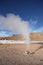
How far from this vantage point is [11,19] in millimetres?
2283

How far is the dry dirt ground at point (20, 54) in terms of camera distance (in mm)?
2141

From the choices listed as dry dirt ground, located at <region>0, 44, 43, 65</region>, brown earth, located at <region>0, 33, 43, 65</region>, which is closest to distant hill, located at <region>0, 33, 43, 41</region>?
brown earth, located at <region>0, 33, 43, 65</region>

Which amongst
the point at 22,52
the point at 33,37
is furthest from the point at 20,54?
the point at 33,37

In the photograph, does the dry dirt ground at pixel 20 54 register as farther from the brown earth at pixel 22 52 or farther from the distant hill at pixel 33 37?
the distant hill at pixel 33 37

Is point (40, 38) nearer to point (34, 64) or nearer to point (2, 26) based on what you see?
point (34, 64)

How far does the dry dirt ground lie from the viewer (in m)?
2.14

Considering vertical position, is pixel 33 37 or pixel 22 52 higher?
pixel 33 37

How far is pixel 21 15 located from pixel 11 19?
171 millimetres

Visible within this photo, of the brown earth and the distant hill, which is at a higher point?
the distant hill

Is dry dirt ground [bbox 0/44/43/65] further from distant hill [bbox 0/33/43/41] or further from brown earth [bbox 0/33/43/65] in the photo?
distant hill [bbox 0/33/43/41]

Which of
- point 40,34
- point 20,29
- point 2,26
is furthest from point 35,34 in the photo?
point 2,26

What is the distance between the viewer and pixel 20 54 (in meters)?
2.19

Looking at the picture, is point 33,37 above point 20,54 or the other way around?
above

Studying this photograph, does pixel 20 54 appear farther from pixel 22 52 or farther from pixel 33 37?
pixel 33 37
